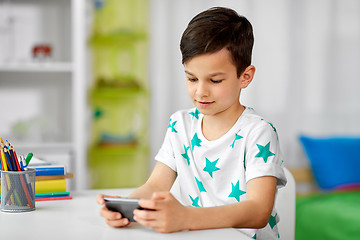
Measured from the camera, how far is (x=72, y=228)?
912 millimetres

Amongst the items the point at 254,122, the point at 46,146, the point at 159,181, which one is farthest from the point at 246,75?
the point at 46,146

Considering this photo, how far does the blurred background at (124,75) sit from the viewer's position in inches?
115

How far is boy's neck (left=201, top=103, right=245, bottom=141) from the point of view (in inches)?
47.2

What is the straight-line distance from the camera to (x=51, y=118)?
3.04 m

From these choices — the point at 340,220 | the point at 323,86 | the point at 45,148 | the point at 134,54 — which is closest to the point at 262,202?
the point at 340,220

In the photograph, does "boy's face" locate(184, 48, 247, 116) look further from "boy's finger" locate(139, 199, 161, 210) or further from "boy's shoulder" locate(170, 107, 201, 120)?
"boy's finger" locate(139, 199, 161, 210)

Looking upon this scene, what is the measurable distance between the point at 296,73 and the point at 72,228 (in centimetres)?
257

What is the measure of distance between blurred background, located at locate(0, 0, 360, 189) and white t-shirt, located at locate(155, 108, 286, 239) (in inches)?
63.2

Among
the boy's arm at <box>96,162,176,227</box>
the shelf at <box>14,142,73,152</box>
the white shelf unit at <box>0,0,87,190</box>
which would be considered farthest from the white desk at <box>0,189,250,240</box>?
the white shelf unit at <box>0,0,87,190</box>

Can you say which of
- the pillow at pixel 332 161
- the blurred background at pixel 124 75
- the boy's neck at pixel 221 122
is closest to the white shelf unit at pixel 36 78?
the blurred background at pixel 124 75

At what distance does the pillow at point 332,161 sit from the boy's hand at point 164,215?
2.36 m

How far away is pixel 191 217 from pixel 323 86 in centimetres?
258

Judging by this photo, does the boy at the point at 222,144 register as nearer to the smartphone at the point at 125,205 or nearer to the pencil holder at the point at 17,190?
the smartphone at the point at 125,205

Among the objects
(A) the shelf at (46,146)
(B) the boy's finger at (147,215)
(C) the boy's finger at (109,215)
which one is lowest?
(A) the shelf at (46,146)
